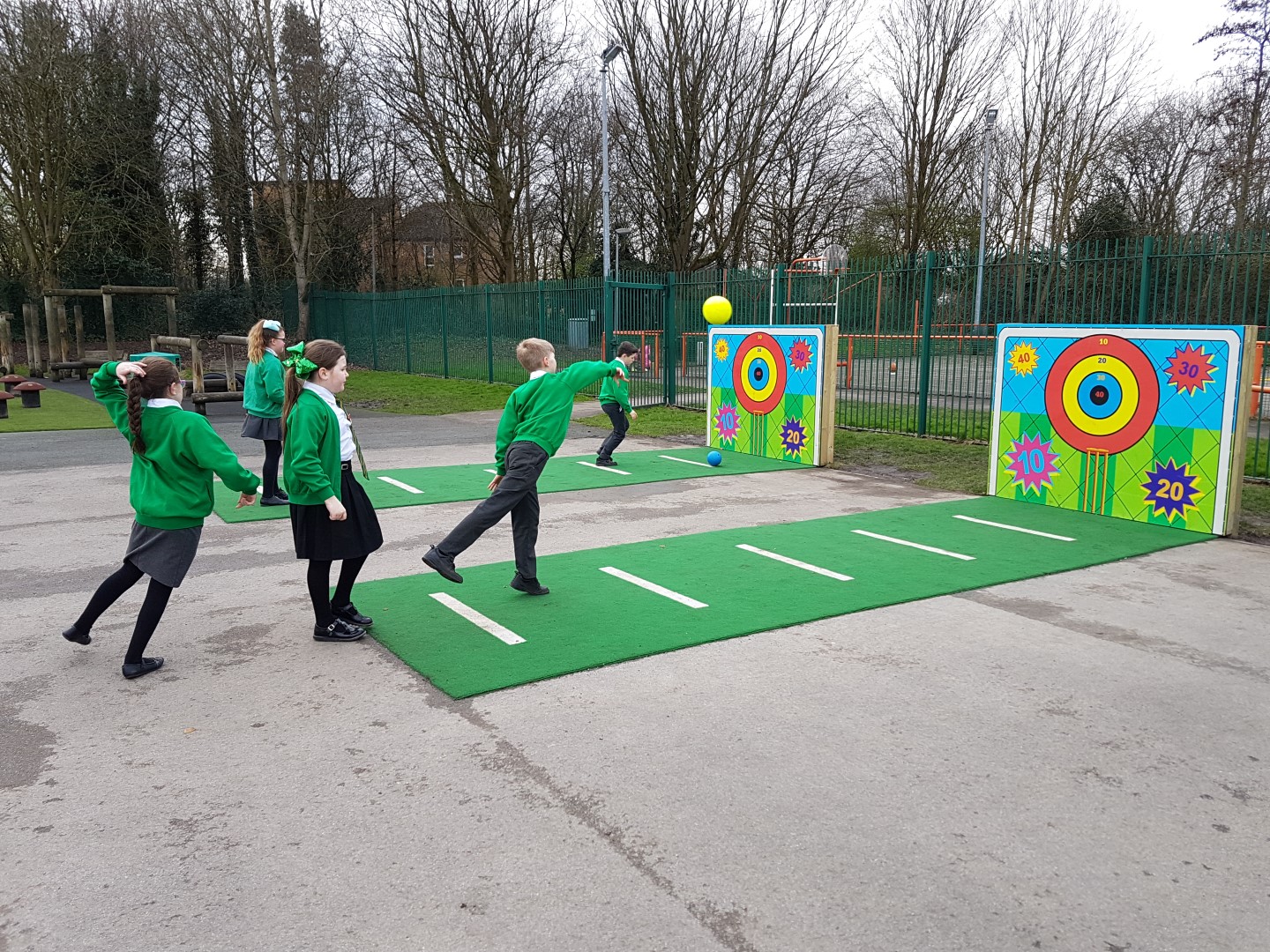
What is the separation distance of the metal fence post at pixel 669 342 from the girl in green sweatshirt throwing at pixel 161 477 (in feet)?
44.0

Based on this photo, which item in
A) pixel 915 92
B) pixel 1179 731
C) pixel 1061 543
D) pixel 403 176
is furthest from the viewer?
pixel 403 176

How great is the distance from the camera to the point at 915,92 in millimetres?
29688

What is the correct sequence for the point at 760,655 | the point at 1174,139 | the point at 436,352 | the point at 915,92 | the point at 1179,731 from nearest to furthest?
the point at 1179,731 < the point at 760,655 < the point at 436,352 < the point at 915,92 < the point at 1174,139

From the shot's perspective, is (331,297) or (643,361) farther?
(331,297)

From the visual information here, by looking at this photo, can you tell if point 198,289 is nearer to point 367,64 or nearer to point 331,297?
point 331,297

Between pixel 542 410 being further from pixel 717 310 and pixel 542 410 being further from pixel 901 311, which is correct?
pixel 717 310

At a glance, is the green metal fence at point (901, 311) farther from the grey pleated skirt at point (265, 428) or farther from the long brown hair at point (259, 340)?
the long brown hair at point (259, 340)

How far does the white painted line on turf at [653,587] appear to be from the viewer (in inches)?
231

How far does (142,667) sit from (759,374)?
29.8ft

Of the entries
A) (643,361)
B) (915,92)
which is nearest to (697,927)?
(643,361)

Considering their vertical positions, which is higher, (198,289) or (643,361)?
(198,289)

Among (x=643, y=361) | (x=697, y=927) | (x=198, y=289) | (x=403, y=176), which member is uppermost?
(x=403, y=176)

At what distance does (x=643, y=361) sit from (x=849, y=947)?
15853 millimetres

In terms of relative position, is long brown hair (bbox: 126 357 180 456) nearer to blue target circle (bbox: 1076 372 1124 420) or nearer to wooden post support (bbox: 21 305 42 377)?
blue target circle (bbox: 1076 372 1124 420)
